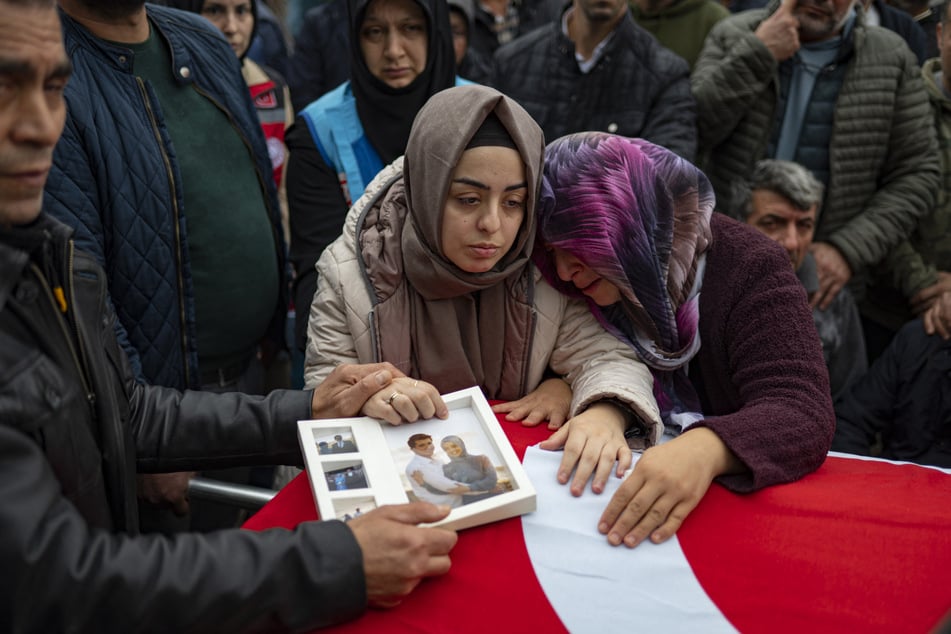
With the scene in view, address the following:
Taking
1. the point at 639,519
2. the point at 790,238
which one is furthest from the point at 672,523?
the point at 790,238

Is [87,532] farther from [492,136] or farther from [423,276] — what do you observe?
[492,136]

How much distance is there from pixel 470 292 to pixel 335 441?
1.73 feet

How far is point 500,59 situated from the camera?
3568mm

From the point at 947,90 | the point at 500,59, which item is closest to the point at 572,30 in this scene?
the point at 500,59

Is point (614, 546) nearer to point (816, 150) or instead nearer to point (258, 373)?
point (258, 373)

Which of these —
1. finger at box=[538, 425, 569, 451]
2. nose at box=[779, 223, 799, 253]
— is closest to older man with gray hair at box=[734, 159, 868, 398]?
nose at box=[779, 223, 799, 253]

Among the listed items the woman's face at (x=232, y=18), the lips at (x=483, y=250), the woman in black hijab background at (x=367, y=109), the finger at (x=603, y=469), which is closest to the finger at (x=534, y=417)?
the finger at (x=603, y=469)

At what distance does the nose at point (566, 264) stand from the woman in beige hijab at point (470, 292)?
0.07m

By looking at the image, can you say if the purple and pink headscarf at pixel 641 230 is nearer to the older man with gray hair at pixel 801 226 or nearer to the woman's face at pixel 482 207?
the woman's face at pixel 482 207

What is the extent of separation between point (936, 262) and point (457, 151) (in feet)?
8.53

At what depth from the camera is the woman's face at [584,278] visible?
198 cm

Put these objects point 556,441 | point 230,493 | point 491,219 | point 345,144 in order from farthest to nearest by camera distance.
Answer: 1. point 345,144
2. point 230,493
3. point 491,219
4. point 556,441

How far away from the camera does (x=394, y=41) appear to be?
302cm

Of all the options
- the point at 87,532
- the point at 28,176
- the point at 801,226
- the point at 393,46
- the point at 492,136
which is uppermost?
the point at 28,176
